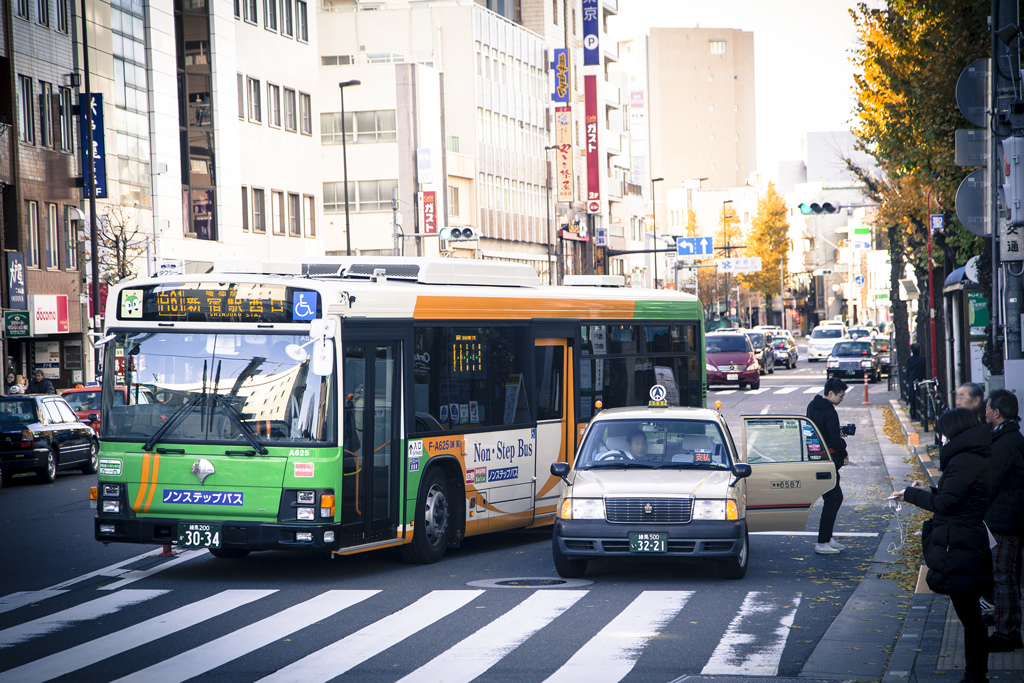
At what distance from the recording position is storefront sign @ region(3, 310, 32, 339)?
3823 cm

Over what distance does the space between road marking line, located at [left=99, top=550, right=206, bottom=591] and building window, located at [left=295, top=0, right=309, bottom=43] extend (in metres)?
46.2

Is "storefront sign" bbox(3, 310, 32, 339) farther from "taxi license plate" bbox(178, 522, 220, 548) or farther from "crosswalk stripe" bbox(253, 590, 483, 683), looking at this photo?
"crosswalk stripe" bbox(253, 590, 483, 683)

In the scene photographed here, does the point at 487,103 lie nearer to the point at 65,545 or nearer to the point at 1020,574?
the point at 65,545

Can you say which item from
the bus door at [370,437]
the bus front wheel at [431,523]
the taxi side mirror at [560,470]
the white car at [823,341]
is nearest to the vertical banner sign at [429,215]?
the white car at [823,341]

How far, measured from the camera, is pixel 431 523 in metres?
13.8

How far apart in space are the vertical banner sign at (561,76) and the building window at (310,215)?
29.0 meters

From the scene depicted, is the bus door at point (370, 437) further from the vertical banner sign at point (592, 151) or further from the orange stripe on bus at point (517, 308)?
the vertical banner sign at point (592, 151)

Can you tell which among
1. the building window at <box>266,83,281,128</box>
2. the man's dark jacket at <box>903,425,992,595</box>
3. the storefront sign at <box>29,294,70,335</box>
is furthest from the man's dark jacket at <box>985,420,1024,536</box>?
the building window at <box>266,83,281,128</box>

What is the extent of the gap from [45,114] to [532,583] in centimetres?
3407

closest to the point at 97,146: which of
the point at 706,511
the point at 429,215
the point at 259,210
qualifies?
the point at 259,210

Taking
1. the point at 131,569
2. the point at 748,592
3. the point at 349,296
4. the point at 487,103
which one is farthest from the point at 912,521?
the point at 487,103

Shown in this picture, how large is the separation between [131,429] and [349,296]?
2.33 m

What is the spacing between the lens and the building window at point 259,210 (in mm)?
54688

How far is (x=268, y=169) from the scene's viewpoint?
5569cm
